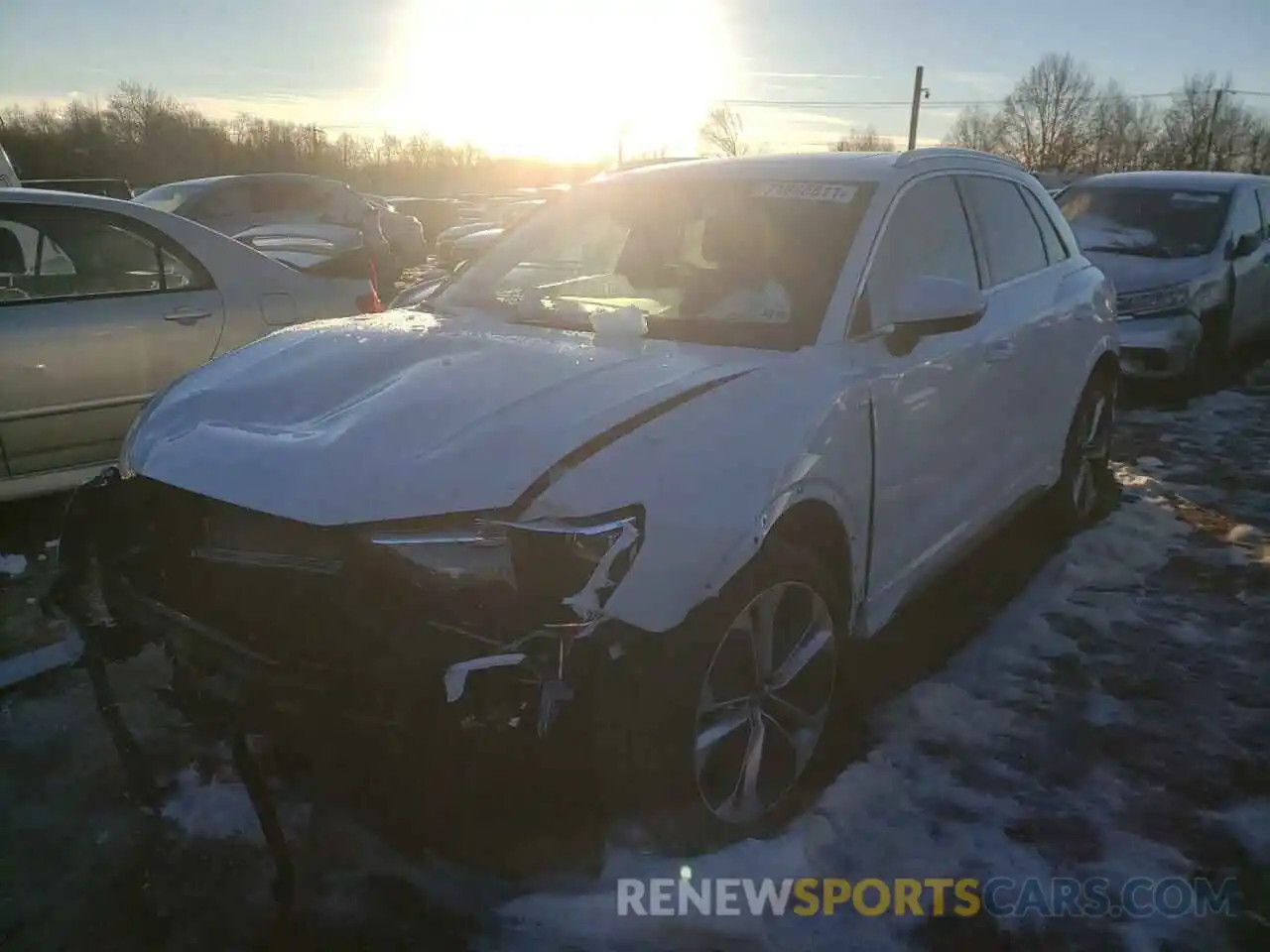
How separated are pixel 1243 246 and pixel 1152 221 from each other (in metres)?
0.83

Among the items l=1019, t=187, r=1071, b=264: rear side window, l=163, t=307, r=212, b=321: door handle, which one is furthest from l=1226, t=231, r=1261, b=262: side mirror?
l=163, t=307, r=212, b=321: door handle

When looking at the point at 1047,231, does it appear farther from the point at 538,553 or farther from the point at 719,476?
the point at 538,553

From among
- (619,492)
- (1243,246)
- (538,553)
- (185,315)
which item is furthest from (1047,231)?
(1243,246)

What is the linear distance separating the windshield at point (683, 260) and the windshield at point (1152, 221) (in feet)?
22.1

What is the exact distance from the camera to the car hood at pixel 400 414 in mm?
2219

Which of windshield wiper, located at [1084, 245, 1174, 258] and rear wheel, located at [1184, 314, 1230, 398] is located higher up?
windshield wiper, located at [1084, 245, 1174, 258]

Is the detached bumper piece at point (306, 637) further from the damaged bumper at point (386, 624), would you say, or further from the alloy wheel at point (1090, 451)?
the alloy wheel at point (1090, 451)

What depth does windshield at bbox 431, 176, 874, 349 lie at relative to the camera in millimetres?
3107

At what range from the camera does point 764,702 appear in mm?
2654

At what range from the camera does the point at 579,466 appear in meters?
2.24

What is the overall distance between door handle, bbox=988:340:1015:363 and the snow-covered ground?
109cm

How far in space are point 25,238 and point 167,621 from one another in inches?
132

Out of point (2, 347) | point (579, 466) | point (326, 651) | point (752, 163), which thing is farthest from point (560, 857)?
point (2, 347)

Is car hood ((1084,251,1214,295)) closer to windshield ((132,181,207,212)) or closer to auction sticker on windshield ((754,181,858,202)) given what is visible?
auction sticker on windshield ((754,181,858,202))
